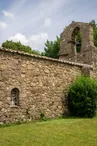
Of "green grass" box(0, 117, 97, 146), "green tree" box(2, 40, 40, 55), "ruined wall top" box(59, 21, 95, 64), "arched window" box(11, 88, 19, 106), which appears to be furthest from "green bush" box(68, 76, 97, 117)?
"green tree" box(2, 40, 40, 55)

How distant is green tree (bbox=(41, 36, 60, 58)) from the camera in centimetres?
2984

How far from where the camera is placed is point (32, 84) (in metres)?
10.1

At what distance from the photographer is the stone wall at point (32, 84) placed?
362 inches

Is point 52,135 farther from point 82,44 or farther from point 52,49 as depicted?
point 52,49

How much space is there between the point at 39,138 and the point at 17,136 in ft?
2.23

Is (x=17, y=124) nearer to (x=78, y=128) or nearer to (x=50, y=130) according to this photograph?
(x=50, y=130)

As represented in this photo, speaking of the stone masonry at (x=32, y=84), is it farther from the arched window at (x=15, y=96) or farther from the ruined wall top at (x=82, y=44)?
the ruined wall top at (x=82, y=44)

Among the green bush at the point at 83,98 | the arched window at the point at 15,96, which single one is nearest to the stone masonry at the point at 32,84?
the arched window at the point at 15,96

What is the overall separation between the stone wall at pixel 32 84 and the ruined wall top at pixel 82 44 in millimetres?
2557

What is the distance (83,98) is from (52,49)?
20.1 m

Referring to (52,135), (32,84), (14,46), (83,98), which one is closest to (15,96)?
(32,84)

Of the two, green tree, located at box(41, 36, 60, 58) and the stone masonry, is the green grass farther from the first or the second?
green tree, located at box(41, 36, 60, 58)

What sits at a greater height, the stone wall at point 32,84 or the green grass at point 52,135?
the stone wall at point 32,84

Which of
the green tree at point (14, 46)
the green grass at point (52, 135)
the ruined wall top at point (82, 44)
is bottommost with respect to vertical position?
the green grass at point (52, 135)
